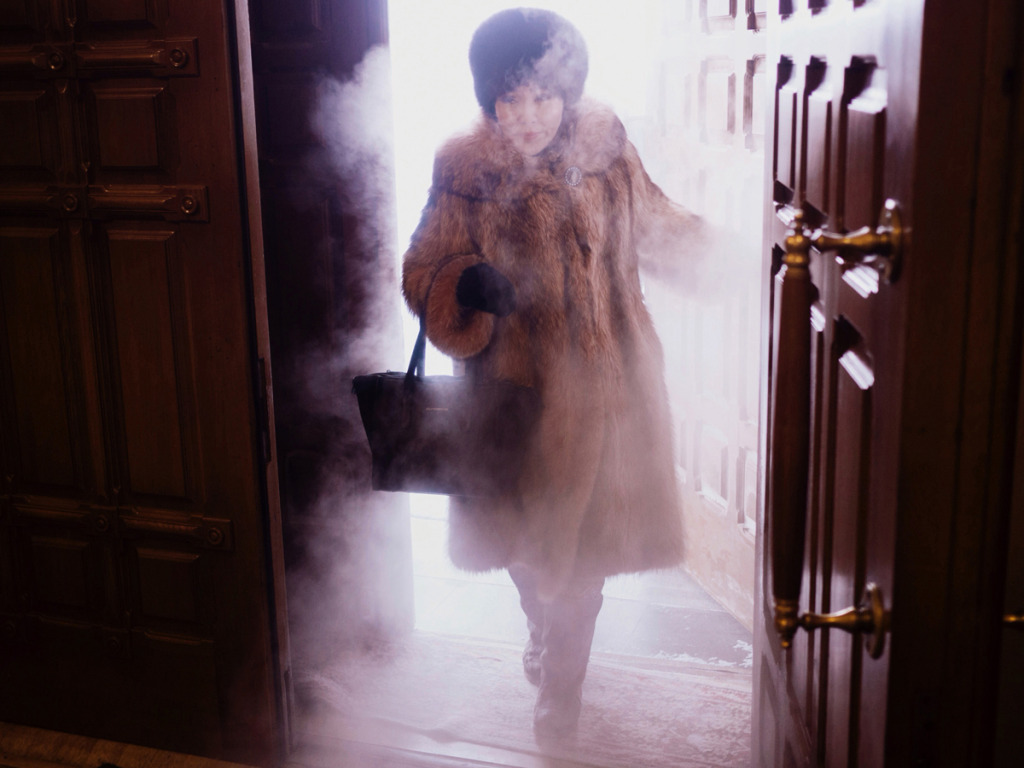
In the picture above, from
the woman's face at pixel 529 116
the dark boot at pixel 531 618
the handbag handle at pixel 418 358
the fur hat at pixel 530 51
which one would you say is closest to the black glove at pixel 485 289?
the handbag handle at pixel 418 358

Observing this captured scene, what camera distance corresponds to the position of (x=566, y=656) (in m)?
2.36

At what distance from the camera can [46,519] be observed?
2.16 metres

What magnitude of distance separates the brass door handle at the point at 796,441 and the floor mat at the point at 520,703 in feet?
5.22

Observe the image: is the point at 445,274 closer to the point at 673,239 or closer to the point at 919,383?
the point at 673,239

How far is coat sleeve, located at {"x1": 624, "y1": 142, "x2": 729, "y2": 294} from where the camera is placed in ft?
7.26

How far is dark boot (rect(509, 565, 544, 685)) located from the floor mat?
54 millimetres

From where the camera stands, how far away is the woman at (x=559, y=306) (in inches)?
84.0

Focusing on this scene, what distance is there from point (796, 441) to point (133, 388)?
1644mm

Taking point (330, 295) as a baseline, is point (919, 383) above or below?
above

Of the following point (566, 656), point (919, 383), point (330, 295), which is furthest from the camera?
point (330, 295)

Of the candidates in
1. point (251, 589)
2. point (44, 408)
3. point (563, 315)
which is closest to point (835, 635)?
point (563, 315)

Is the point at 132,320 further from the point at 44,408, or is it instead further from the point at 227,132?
the point at 227,132

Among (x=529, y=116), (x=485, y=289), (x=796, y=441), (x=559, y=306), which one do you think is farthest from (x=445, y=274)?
(x=796, y=441)

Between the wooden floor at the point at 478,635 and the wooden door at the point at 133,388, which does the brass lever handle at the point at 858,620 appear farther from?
the wooden floor at the point at 478,635
